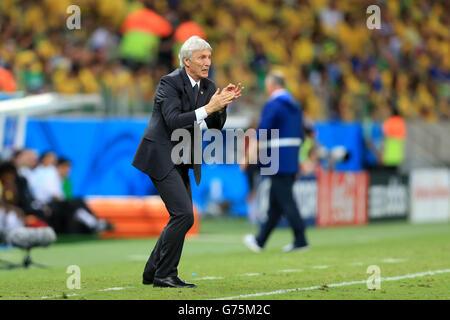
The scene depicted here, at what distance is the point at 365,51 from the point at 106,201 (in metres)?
14.4

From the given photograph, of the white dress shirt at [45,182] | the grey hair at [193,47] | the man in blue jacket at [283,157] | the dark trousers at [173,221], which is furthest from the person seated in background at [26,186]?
the grey hair at [193,47]

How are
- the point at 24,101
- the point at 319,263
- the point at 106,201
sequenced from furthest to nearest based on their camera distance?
the point at 106,201
the point at 24,101
the point at 319,263

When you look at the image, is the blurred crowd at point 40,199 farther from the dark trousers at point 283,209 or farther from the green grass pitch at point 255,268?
the dark trousers at point 283,209

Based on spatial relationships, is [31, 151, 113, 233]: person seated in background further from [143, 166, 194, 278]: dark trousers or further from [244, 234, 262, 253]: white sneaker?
[143, 166, 194, 278]: dark trousers

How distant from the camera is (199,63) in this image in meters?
8.35

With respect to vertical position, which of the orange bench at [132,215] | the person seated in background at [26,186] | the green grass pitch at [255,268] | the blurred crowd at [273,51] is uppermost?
the blurred crowd at [273,51]

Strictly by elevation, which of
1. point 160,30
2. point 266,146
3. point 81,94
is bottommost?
point 266,146

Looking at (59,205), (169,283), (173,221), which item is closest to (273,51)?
(59,205)

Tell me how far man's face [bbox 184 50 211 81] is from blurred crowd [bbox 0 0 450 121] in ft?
33.0

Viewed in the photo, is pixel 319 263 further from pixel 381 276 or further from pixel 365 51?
pixel 365 51

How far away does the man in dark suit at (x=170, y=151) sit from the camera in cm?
826

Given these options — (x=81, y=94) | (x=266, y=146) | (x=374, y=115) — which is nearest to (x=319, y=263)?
(x=266, y=146)

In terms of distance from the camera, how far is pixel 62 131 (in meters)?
20.0

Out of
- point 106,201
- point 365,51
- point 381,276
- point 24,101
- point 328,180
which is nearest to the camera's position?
point 381,276
